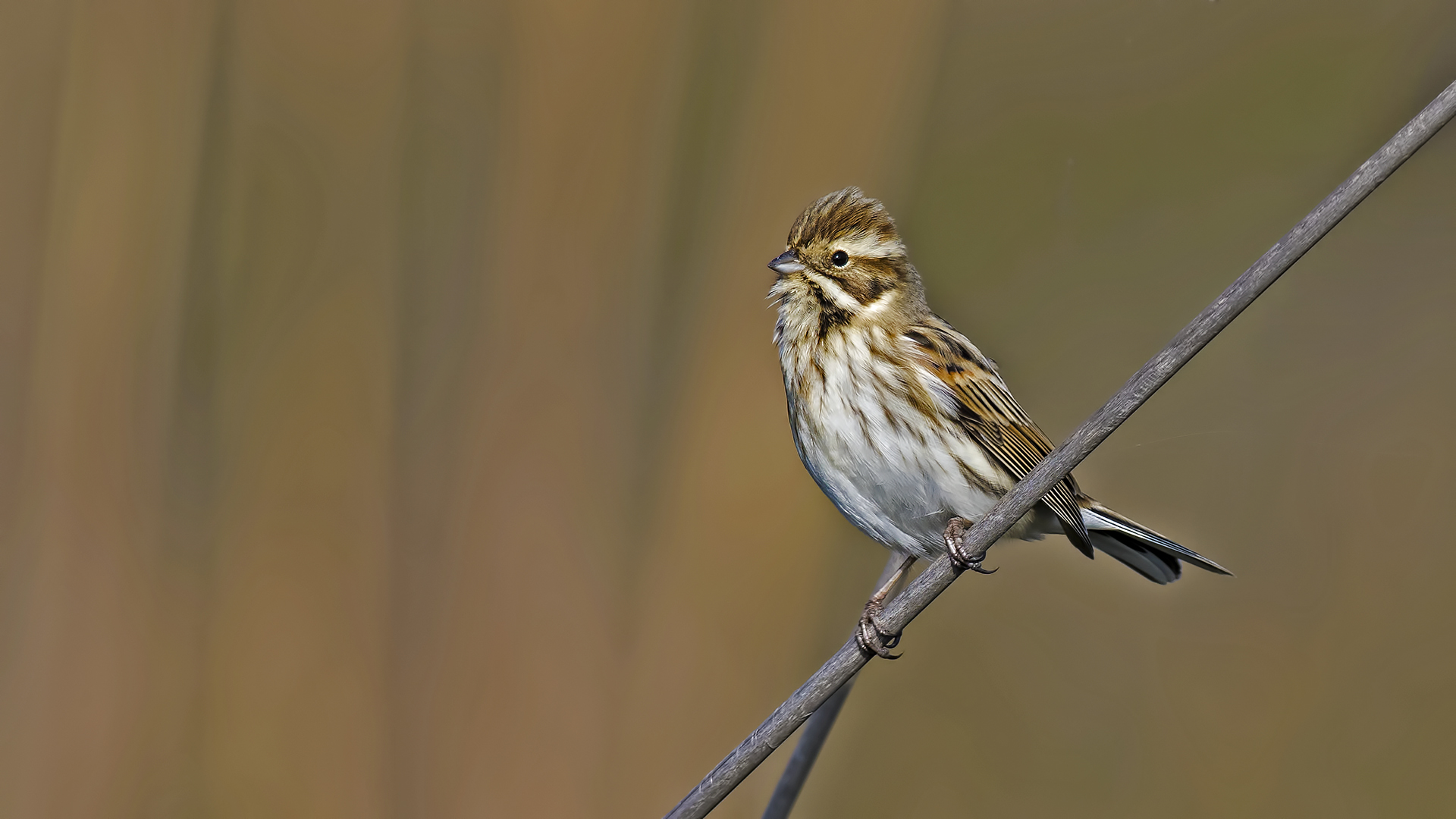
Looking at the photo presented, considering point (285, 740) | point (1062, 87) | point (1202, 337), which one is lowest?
point (285, 740)

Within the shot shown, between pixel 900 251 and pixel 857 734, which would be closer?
pixel 900 251

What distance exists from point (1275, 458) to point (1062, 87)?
6.07ft

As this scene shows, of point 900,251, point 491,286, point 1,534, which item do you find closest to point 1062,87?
point 900,251

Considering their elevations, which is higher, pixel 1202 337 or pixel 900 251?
pixel 1202 337

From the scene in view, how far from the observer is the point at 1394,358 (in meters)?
4.25

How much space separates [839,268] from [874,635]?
0.97 m

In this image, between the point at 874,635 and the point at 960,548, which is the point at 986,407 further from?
the point at 960,548

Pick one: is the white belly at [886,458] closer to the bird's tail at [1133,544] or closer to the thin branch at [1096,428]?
the bird's tail at [1133,544]

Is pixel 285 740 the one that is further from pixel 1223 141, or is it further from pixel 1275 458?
pixel 1223 141

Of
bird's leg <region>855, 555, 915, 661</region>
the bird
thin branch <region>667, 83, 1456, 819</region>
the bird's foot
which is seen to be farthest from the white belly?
thin branch <region>667, 83, 1456, 819</region>

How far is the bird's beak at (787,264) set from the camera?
8.85 feet

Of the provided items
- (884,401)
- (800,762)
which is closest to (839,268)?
(884,401)

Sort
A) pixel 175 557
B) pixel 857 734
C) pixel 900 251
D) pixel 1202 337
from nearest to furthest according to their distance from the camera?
pixel 1202 337, pixel 900 251, pixel 175 557, pixel 857 734

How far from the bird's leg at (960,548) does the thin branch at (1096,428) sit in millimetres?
26
